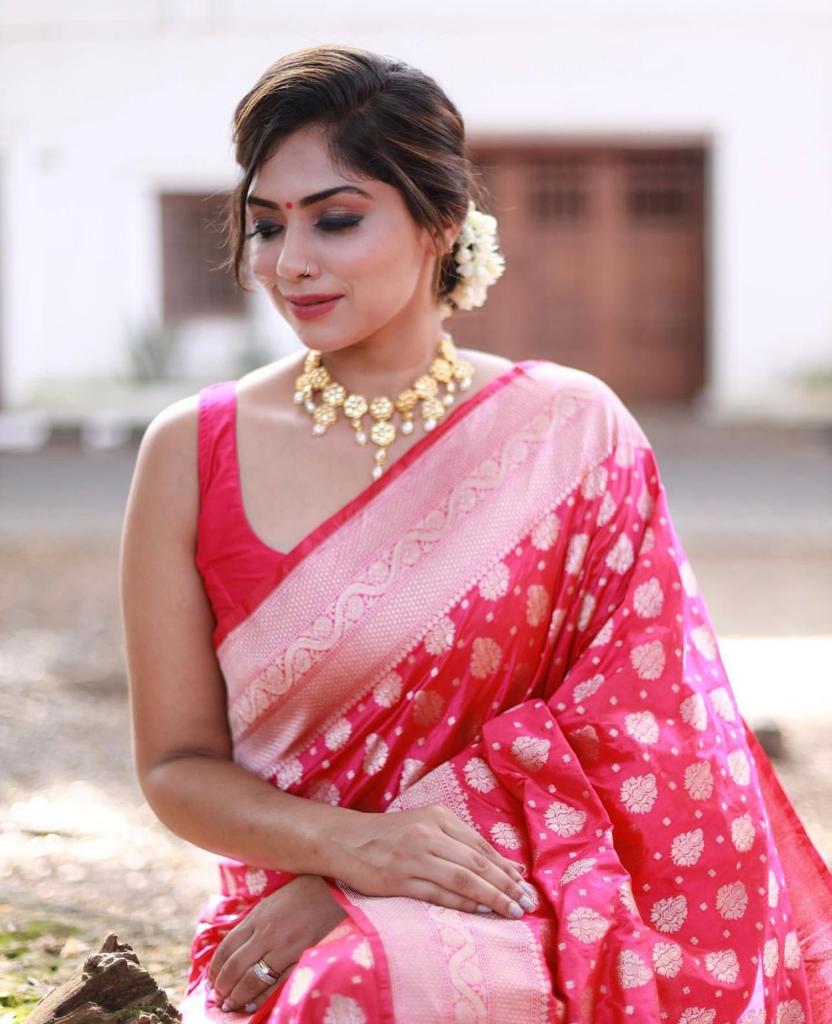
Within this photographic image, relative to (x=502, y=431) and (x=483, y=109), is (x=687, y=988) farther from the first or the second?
(x=483, y=109)

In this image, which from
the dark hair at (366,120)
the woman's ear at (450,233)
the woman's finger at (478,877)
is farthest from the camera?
the woman's ear at (450,233)

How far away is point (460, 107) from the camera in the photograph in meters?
13.6

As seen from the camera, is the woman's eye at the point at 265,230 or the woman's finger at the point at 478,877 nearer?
the woman's finger at the point at 478,877

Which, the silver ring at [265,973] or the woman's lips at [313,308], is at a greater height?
the woman's lips at [313,308]

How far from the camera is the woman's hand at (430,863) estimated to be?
74.0 inches

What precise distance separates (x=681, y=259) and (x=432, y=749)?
41.1 ft

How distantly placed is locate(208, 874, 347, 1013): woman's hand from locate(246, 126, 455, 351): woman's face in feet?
2.56

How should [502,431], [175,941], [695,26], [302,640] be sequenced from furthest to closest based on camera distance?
A: [695,26] < [175,941] < [502,431] < [302,640]

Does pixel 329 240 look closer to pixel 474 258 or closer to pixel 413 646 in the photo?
pixel 474 258

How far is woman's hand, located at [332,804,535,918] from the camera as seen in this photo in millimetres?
1881

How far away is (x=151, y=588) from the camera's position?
220cm

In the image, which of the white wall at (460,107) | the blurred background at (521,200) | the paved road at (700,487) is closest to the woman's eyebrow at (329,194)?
the paved road at (700,487)

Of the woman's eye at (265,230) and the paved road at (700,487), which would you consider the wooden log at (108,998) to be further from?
the paved road at (700,487)

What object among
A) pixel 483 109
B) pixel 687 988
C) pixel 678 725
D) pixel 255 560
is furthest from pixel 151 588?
pixel 483 109
